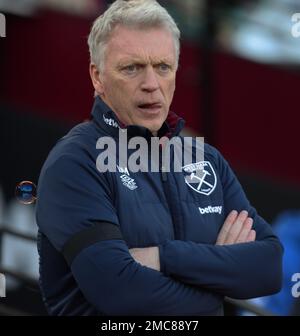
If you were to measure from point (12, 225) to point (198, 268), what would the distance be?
3.92 m

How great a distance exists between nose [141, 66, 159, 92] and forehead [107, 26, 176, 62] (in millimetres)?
38

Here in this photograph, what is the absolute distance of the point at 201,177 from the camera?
3096mm

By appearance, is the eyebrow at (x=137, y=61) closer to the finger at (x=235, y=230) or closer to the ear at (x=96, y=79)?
the ear at (x=96, y=79)

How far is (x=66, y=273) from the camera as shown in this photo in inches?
113

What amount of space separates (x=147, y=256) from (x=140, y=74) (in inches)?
23.9

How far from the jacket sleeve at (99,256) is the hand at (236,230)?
24 cm

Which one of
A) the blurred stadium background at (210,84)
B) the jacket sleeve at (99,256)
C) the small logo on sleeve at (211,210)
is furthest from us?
the blurred stadium background at (210,84)

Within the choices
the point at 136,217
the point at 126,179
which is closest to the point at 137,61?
the point at 126,179

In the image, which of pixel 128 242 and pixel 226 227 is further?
pixel 226 227

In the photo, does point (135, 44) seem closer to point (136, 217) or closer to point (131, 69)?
point (131, 69)

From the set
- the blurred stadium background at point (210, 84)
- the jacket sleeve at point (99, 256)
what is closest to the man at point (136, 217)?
the jacket sleeve at point (99, 256)

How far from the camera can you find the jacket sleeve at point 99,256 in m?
2.77

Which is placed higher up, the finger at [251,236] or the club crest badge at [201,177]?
the club crest badge at [201,177]
